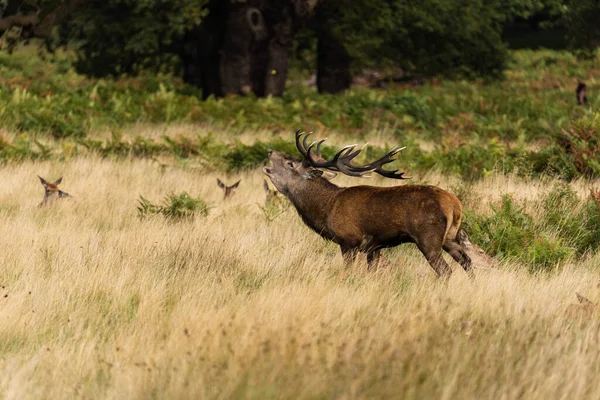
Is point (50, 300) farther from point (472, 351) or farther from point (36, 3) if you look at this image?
point (36, 3)

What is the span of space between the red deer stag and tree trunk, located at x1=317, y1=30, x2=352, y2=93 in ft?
71.5

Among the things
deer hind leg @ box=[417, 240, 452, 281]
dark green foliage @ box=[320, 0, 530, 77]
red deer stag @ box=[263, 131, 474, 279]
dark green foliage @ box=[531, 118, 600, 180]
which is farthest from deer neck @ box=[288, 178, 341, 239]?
dark green foliage @ box=[320, 0, 530, 77]

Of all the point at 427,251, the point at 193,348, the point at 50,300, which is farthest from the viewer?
the point at 427,251

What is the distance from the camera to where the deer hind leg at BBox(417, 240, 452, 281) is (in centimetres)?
698

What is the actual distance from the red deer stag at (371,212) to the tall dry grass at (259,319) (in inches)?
9.6

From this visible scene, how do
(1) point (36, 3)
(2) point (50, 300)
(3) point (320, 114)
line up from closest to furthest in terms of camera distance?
(2) point (50, 300) → (1) point (36, 3) → (3) point (320, 114)

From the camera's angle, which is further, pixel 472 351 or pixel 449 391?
pixel 472 351

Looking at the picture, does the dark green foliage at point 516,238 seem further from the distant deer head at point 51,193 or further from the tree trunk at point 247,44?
the tree trunk at point 247,44

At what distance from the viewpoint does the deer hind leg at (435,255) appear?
6984 millimetres

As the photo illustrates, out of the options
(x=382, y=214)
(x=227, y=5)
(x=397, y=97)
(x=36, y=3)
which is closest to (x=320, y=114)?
(x=397, y=97)

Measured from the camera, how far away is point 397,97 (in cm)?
2297

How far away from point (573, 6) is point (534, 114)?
3502 mm

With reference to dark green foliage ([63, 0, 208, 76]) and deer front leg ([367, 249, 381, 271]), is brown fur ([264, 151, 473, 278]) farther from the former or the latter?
dark green foliage ([63, 0, 208, 76])

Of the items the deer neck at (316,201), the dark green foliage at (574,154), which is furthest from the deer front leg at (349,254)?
the dark green foliage at (574,154)
